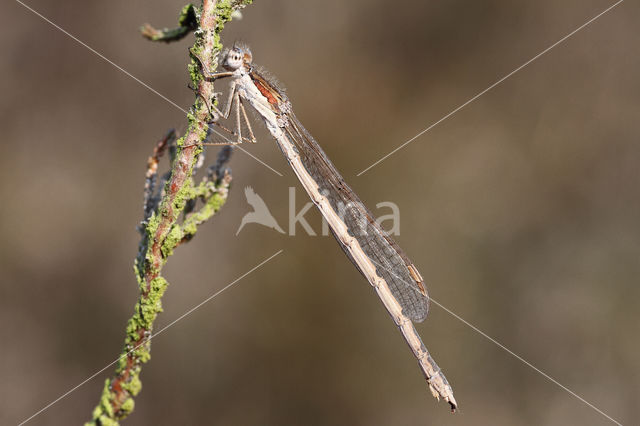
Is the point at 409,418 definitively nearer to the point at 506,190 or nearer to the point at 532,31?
the point at 506,190

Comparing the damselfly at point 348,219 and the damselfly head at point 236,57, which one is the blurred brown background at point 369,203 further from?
the damselfly head at point 236,57

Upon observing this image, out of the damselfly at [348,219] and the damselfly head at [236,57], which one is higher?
the damselfly head at [236,57]

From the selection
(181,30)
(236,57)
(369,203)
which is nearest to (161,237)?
(181,30)

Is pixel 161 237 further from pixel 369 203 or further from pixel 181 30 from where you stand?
pixel 369 203

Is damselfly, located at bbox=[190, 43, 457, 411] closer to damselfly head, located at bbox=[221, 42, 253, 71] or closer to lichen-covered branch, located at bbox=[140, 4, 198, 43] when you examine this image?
damselfly head, located at bbox=[221, 42, 253, 71]

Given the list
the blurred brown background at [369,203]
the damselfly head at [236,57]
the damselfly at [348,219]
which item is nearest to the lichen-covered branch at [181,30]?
the damselfly head at [236,57]

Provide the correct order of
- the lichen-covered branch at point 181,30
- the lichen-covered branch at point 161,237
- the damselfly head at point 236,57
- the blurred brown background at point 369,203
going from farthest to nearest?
the blurred brown background at point 369,203
the damselfly head at point 236,57
the lichen-covered branch at point 181,30
the lichen-covered branch at point 161,237
